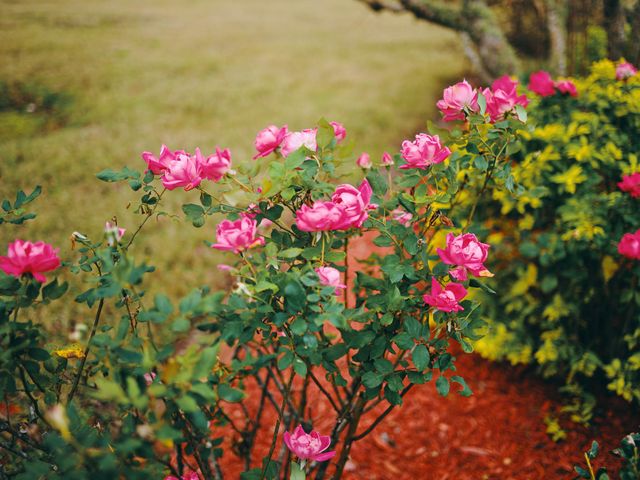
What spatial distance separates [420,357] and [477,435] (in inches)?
49.2

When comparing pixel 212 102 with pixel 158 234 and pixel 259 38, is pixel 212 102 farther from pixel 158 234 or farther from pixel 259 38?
pixel 259 38

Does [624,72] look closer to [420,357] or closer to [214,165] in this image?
[420,357]

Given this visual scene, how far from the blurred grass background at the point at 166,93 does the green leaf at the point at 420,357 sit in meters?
2.34

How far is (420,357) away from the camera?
1188mm

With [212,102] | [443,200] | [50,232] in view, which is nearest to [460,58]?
[212,102]

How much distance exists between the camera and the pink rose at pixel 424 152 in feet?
4.01


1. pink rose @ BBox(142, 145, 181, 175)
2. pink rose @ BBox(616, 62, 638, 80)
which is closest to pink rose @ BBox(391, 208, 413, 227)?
pink rose @ BBox(142, 145, 181, 175)

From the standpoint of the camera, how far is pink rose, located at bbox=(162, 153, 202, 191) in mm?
1144

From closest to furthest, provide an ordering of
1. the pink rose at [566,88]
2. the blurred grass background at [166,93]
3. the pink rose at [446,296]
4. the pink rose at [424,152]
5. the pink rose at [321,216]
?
1. the pink rose at [321,216]
2. the pink rose at [446,296]
3. the pink rose at [424,152]
4. the pink rose at [566,88]
5. the blurred grass background at [166,93]

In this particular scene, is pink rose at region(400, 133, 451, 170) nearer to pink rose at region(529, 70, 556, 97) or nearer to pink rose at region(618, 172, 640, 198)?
pink rose at region(618, 172, 640, 198)

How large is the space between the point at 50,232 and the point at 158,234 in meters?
0.82

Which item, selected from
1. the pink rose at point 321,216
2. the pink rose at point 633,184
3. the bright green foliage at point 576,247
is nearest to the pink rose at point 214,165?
the pink rose at point 321,216

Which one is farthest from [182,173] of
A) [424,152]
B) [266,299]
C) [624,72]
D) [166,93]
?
[166,93]

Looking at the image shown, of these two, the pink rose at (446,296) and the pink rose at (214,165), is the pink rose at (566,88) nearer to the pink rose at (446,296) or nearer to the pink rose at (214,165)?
the pink rose at (446,296)
